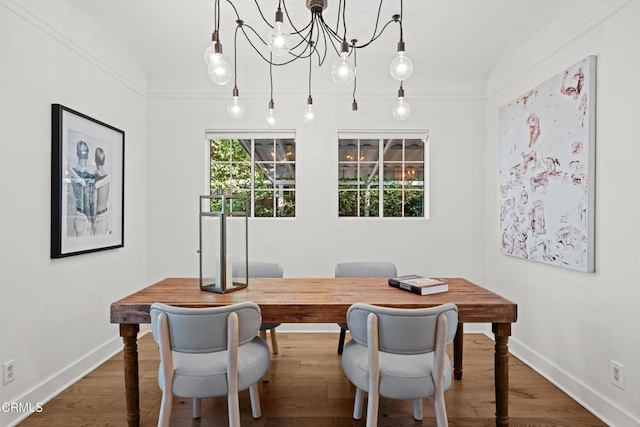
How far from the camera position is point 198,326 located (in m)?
1.55

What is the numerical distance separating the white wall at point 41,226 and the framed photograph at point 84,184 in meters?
0.05

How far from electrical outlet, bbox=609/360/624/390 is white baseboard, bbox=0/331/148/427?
3.39m

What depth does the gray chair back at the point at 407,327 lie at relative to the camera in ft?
5.04

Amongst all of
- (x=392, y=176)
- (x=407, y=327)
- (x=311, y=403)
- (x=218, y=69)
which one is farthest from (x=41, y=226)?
(x=392, y=176)

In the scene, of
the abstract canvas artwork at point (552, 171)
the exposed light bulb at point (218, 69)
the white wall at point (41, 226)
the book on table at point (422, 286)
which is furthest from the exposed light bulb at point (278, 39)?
the abstract canvas artwork at point (552, 171)

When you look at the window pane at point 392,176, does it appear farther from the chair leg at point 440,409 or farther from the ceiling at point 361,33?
the chair leg at point 440,409

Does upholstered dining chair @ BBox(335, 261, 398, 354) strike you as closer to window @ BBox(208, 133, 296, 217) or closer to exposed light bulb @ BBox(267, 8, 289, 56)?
window @ BBox(208, 133, 296, 217)

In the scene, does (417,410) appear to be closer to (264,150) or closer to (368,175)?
(368,175)

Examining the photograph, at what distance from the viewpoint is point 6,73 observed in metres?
1.97

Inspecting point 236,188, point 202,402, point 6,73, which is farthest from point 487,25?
point 202,402

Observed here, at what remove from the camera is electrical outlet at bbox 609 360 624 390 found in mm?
1981

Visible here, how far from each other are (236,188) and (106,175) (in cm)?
121

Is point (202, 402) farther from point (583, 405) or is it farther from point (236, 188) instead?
point (583, 405)

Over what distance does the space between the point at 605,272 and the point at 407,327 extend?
1.42 metres
